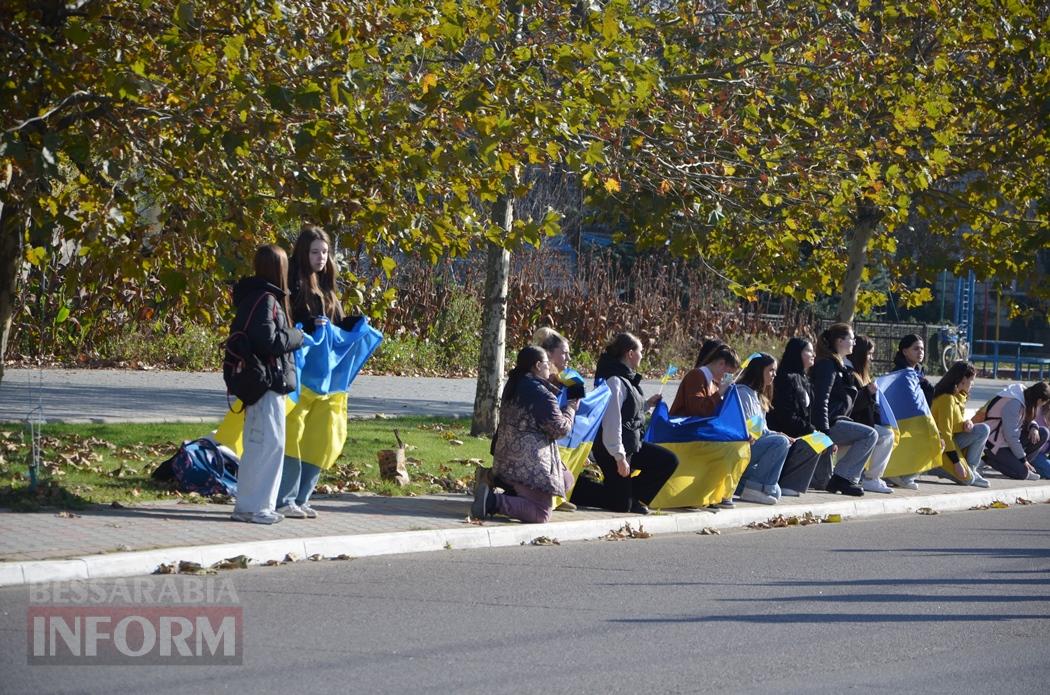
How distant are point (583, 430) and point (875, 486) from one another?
14.9ft

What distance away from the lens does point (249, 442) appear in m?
10.1

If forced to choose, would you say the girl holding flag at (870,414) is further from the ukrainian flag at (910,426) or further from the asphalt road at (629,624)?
the asphalt road at (629,624)

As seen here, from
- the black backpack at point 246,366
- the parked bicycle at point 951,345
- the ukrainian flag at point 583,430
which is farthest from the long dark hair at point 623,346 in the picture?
the parked bicycle at point 951,345

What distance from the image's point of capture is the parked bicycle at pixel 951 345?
35.3 m

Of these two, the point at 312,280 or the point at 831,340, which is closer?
the point at 312,280

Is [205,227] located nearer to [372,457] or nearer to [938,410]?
[372,457]

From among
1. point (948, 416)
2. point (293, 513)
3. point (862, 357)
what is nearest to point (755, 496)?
point (862, 357)

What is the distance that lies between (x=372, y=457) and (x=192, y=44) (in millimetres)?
4583

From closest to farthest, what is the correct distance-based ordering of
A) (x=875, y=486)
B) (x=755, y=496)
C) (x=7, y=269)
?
(x=7, y=269)
(x=755, y=496)
(x=875, y=486)

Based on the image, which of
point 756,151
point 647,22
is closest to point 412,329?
point 756,151

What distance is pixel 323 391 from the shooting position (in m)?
10.8

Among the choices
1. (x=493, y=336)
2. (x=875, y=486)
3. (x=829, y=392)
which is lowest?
(x=875, y=486)

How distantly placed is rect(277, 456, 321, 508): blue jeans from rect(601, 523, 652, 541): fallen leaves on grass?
90.7 inches

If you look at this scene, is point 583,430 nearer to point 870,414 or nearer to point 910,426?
point 870,414
